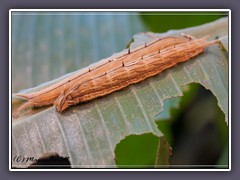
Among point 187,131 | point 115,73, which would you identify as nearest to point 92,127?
point 115,73

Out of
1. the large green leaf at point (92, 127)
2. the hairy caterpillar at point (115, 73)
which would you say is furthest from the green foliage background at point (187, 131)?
the hairy caterpillar at point (115, 73)

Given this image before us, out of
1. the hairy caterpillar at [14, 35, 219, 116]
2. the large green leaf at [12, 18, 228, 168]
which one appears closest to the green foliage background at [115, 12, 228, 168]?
the large green leaf at [12, 18, 228, 168]

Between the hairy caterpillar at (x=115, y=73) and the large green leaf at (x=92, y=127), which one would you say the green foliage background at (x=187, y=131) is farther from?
the hairy caterpillar at (x=115, y=73)

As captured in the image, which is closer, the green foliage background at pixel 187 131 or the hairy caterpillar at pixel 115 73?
the hairy caterpillar at pixel 115 73

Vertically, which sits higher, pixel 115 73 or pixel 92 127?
pixel 115 73

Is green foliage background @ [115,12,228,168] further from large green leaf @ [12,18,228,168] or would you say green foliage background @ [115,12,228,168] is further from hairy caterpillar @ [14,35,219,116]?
hairy caterpillar @ [14,35,219,116]

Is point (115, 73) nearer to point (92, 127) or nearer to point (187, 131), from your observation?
point (92, 127)

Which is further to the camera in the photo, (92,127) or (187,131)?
(187,131)

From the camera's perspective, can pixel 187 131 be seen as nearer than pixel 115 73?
No
